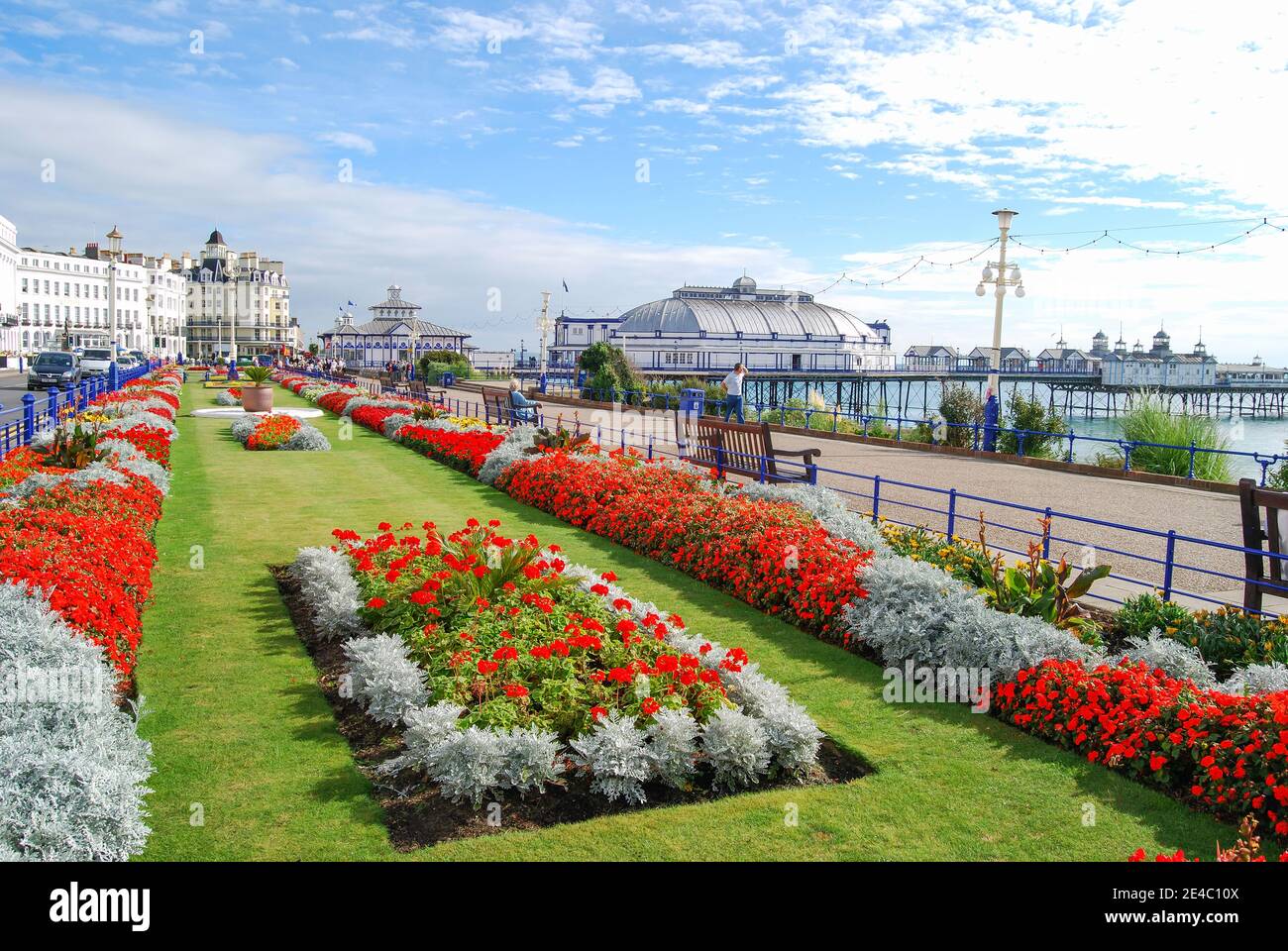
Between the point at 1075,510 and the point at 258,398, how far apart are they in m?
22.3

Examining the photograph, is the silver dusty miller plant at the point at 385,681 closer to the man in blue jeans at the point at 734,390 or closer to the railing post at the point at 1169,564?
the railing post at the point at 1169,564

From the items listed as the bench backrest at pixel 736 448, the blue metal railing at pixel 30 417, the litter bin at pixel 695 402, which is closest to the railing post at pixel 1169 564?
the bench backrest at pixel 736 448

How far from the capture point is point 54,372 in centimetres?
3794

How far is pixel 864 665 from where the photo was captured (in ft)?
23.6

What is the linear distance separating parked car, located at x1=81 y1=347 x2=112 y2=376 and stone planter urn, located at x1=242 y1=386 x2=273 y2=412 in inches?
551

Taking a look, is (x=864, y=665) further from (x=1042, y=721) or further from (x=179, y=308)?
(x=179, y=308)

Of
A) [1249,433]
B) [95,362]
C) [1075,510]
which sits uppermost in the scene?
[95,362]

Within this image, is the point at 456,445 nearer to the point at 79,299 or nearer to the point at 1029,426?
the point at 1029,426

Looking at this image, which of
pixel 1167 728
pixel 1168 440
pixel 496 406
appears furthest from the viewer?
pixel 496 406

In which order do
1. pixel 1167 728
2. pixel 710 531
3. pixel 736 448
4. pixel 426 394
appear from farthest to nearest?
1. pixel 426 394
2. pixel 736 448
3. pixel 710 531
4. pixel 1167 728

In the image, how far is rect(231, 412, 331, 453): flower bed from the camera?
19.9 meters

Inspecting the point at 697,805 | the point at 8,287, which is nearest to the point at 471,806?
the point at 697,805
